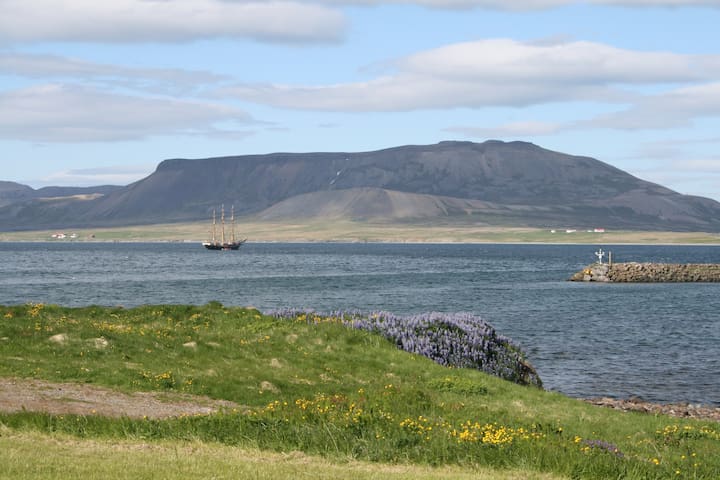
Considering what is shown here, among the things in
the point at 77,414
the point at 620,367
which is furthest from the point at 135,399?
the point at 620,367

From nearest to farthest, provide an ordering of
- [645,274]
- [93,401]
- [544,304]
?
1. [93,401]
2. [544,304]
3. [645,274]

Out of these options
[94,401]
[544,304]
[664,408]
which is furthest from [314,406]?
[544,304]

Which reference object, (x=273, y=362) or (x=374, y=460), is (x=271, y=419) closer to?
(x=374, y=460)

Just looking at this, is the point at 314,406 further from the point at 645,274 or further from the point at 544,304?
the point at 645,274

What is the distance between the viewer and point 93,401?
22.8 m

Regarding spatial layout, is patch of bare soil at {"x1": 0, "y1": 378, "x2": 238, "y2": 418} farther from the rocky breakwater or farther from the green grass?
the rocky breakwater

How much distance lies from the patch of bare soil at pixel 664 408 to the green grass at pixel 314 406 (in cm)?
660

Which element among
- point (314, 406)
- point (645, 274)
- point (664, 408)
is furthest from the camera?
point (645, 274)

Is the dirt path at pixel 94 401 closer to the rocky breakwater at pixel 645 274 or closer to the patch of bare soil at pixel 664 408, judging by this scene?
the patch of bare soil at pixel 664 408

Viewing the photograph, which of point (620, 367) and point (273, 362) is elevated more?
point (273, 362)

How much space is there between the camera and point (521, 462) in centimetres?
1744

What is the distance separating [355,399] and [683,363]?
30991 millimetres

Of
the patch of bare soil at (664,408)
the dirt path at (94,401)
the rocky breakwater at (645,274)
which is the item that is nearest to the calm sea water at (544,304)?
the patch of bare soil at (664,408)

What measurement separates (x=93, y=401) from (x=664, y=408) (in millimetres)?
22116
